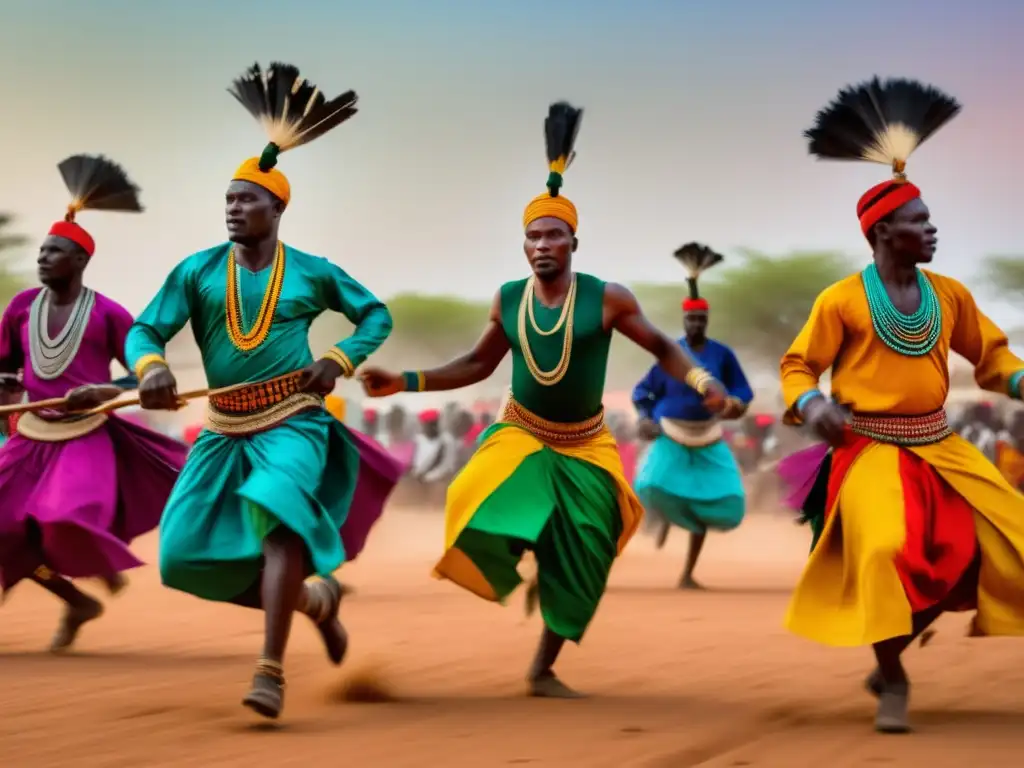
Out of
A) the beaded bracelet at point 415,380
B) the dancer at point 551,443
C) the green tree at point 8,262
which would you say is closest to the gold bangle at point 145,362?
the dancer at point 551,443

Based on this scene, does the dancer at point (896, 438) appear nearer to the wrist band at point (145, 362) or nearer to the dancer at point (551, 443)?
the dancer at point (551, 443)

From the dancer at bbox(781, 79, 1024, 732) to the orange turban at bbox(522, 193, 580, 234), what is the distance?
123 centimetres

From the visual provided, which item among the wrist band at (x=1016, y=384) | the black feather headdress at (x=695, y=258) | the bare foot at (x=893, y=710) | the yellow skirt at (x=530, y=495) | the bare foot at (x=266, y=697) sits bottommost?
the bare foot at (x=266, y=697)

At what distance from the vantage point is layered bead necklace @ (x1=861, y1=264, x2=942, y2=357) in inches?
263

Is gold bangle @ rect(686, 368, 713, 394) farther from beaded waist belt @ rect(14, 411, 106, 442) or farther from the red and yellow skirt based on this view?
beaded waist belt @ rect(14, 411, 106, 442)

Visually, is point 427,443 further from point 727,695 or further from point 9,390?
point 727,695

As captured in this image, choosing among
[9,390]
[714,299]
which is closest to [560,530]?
[9,390]

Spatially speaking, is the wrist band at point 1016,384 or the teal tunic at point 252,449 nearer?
the teal tunic at point 252,449

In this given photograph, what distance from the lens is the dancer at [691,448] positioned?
1328 centimetres

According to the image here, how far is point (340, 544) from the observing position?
685 cm

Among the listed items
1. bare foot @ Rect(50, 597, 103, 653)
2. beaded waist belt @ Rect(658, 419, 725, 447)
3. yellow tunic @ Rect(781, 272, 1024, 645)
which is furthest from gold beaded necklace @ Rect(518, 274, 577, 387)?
beaded waist belt @ Rect(658, 419, 725, 447)

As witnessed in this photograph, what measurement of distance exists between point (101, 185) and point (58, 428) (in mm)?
1445

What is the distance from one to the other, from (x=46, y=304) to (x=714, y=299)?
1736 inches

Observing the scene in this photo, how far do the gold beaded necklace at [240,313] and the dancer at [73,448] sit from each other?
2.17 meters
